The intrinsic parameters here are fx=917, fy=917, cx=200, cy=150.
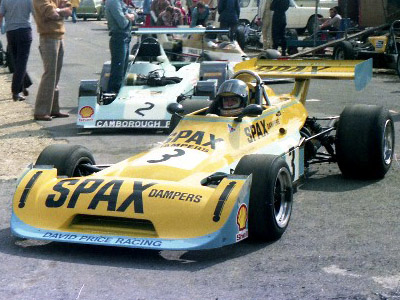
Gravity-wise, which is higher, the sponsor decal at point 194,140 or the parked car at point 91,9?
the sponsor decal at point 194,140

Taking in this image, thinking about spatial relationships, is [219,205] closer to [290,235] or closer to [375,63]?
[290,235]

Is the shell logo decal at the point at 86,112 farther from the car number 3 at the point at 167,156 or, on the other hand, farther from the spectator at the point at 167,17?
the spectator at the point at 167,17

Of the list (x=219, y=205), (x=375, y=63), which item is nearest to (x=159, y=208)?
(x=219, y=205)

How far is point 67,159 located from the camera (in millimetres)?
7621

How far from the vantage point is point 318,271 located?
6.22 metres

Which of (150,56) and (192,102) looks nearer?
(192,102)

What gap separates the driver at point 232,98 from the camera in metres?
8.41

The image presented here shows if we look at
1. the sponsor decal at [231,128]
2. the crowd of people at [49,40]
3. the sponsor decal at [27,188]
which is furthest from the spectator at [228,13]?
the sponsor decal at [27,188]

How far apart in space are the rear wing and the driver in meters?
1.44

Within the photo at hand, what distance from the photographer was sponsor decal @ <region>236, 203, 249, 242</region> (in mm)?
6594

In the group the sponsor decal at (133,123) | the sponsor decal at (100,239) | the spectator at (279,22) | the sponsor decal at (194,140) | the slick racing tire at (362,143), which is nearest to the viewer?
the sponsor decal at (100,239)

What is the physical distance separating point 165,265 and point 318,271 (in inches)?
41.5

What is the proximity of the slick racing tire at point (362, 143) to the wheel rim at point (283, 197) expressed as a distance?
201 cm

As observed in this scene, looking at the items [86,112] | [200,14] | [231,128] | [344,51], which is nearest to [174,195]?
[231,128]
